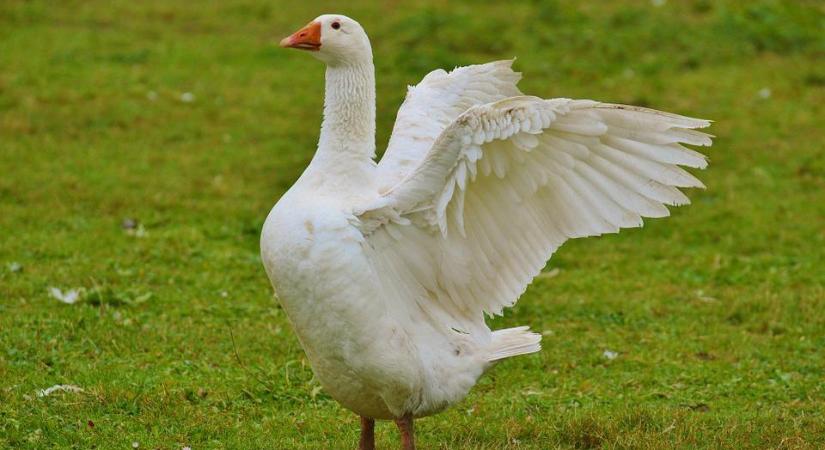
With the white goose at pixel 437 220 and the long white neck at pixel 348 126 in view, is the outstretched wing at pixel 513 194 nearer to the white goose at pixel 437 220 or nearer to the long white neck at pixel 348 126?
the white goose at pixel 437 220

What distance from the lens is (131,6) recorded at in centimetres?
1705

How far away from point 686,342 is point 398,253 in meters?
3.10

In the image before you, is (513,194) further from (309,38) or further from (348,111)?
(309,38)

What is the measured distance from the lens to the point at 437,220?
526cm

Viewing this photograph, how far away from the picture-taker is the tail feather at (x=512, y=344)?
5.72m

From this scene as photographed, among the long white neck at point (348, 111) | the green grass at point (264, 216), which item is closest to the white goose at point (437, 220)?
the long white neck at point (348, 111)

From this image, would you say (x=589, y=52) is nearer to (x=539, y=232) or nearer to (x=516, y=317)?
(x=516, y=317)

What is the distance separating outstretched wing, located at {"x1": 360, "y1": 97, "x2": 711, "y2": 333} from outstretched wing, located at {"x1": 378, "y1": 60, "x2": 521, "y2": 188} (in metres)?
1.02

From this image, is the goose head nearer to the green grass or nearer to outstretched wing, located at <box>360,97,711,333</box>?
outstretched wing, located at <box>360,97,711,333</box>

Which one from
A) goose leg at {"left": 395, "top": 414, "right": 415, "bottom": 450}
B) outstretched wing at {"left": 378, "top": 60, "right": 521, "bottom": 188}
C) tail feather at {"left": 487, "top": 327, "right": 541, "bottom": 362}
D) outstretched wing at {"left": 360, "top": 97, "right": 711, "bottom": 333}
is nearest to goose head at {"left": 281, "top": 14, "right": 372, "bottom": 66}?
outstretched wing at {"left": 360, "top": 97, "right": 711, "bottom": 333}

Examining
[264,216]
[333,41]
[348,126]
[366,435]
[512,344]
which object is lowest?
[264,216]

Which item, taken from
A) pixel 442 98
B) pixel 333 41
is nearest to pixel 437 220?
pixel 333 41

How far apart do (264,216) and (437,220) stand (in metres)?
5.10

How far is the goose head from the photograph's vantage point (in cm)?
558
